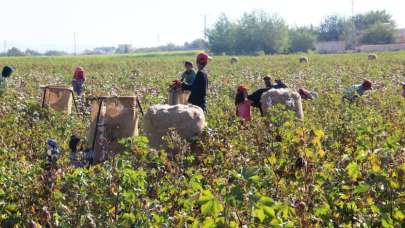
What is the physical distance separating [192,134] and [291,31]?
306 ft

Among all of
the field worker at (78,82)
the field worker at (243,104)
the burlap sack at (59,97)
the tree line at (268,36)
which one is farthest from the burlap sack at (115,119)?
the tree line at (268,36)

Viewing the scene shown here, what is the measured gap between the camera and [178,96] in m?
10.3

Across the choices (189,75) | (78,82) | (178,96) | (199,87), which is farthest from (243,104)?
(78,82)

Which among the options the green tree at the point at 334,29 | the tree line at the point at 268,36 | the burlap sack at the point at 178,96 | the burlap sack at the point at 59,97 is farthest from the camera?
the green tree at the point at 334,29

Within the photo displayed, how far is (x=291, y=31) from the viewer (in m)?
99.9

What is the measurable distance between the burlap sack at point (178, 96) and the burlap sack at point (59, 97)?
2.91m

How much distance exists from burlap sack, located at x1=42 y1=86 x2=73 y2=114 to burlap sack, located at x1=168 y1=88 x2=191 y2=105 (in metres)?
2.91

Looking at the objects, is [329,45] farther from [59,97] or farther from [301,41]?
[59,97]

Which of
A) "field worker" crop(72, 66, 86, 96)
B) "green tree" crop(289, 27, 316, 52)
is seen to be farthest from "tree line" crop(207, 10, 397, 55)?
"field worker" crop(72, 66, 86, 96)

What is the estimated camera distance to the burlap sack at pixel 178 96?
10.2 m

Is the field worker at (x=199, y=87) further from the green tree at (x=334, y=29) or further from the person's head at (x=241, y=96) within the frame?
the green tree at (x=334, y=29)

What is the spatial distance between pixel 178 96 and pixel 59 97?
3.15 m

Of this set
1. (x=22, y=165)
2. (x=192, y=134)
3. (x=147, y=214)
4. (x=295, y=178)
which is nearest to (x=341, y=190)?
(x=295, y=178)

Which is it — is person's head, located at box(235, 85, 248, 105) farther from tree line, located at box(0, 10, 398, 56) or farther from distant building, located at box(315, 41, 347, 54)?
distant building, located at box(315, 41, 347, 54)
